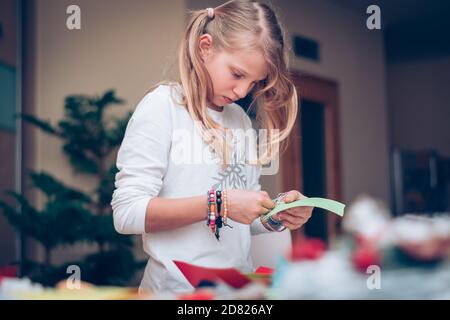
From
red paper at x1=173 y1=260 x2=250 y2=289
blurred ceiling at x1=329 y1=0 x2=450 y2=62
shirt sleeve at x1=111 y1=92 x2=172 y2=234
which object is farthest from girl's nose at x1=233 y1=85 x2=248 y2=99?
blurred ceiling at x1=329 y1=0 x2=450 y2=62

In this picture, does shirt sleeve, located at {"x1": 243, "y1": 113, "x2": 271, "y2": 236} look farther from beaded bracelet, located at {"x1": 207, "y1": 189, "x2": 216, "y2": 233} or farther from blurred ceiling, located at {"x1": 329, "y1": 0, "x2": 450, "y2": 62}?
blurred ceiling, located at {"x1": 329, "y1": 0, "x2": 450, "y2": 62}

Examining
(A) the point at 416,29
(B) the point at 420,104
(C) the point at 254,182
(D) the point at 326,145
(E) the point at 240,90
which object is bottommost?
(C) the point at 254,182

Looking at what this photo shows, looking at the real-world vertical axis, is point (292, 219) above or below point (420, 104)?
below

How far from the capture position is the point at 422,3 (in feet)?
11.9

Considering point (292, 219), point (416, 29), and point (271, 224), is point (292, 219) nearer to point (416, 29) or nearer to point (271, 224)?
point (271, 224)

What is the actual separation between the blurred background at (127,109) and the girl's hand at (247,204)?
0.12 m

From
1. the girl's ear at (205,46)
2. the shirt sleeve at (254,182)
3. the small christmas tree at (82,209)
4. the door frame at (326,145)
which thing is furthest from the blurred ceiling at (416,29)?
the girl's ear at (205,46)

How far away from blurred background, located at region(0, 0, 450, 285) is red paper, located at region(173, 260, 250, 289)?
138 mm

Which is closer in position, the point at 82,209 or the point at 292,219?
the point at 292,219

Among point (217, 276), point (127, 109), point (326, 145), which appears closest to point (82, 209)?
point (127, 109)

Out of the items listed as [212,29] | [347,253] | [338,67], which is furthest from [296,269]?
[338,67]

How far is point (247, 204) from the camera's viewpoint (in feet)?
2.39

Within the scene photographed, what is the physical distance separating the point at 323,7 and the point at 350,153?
3.41ft

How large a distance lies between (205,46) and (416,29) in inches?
154
